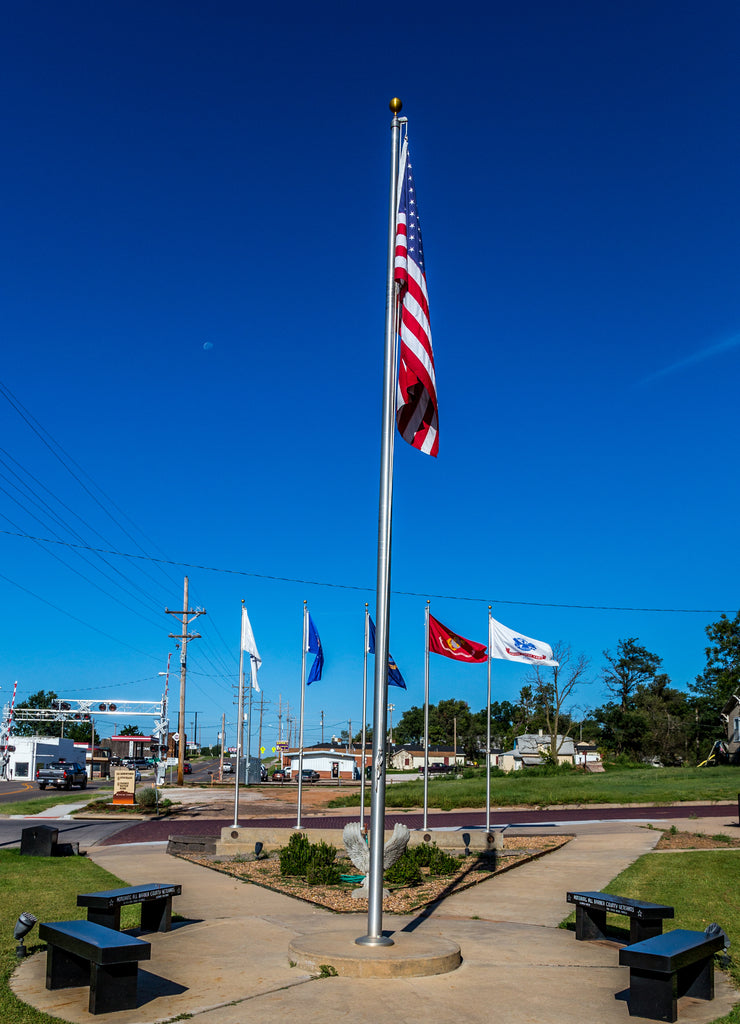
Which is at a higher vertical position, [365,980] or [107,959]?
[107,959]

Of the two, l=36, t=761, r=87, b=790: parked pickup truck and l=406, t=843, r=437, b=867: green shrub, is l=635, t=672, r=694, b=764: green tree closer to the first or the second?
l=36, t=761, r=87, b=790: parked pickup truck

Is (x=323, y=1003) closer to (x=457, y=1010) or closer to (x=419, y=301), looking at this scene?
(x=457, y=1010)

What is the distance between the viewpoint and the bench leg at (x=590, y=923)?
955cm

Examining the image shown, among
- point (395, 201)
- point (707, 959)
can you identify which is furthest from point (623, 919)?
point (395, 201)

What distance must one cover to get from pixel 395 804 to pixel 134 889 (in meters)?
26.8

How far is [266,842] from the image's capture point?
60.1ft

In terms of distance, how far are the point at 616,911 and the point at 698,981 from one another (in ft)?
4.93

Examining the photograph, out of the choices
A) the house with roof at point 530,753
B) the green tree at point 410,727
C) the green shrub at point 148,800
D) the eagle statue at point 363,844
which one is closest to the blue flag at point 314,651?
the eagle statue at point 363,844

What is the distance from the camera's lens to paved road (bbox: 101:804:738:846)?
82.4ft

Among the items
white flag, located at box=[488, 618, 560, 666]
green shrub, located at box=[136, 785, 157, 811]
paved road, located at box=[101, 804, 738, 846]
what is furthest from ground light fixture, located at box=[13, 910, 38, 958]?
green shrub, located at box=[136, 785, 157, 811]

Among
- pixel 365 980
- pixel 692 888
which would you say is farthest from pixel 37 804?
pixel 365 980

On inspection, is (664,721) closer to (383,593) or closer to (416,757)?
(416,757)

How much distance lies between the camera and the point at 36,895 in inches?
465

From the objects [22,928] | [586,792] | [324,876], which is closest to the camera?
[22,928]
